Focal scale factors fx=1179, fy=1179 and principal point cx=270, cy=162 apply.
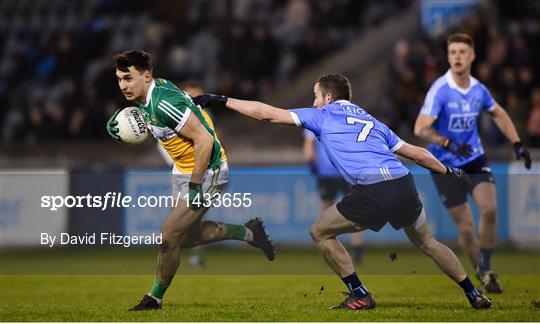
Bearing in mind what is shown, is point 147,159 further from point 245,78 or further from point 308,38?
point 308,38

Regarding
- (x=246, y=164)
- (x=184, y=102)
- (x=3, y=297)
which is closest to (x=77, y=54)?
(x=246, y=164)

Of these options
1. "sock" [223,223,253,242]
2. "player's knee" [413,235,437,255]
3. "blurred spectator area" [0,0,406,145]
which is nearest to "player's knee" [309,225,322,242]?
"sock" [223,223,253,242]

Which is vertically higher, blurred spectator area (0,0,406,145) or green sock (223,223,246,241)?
blurred spectator area (0,0,406,145)

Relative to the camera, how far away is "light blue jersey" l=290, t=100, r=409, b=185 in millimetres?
10039

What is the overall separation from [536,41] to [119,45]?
9089 millimetres

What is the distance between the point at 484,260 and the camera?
1228 centimetres

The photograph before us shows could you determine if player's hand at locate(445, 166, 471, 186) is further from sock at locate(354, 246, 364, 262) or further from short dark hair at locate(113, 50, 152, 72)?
sock at locate(354, 246, 364, 262)

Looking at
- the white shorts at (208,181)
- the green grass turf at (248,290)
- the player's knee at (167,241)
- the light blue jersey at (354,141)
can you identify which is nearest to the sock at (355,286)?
the green grass turf at (248,290)

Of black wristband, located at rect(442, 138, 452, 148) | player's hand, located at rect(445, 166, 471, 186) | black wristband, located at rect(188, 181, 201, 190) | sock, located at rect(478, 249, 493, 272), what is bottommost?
sock, located at rect(478, 249, 493, 272)

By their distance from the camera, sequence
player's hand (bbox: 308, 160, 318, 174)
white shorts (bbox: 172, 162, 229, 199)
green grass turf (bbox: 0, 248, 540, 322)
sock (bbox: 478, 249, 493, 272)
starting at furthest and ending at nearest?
player's hand (bbox: 308, 160, 318, 174)
sock (bbox: 478, 249, 493, 272)
white shorts (bbox: 172, 162, 229, 199)
green grass turf (bbox: 0, 248, 540, 322)

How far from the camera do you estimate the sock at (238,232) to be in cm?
1051

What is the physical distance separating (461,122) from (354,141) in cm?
273

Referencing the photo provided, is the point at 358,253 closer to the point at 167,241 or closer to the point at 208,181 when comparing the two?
the point at 208,181

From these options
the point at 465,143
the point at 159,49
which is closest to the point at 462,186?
the point at 465,143
